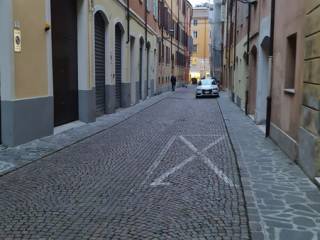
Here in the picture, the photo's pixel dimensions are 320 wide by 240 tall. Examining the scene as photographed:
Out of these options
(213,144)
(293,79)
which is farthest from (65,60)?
(293,79)

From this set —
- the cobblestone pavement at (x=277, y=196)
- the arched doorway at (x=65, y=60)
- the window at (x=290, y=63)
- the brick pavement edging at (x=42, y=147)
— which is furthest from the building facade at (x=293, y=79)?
the arched doorway at (x=65, y=60)

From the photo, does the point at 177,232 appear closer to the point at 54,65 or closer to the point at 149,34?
the point at 54,65

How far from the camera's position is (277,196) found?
6.11 meters

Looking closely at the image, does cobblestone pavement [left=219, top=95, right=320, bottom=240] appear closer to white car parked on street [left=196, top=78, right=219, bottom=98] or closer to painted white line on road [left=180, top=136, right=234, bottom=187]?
painted white line on road [left=180, top=136, right=234, bottom=187]

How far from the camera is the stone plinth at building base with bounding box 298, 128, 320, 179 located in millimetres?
6574

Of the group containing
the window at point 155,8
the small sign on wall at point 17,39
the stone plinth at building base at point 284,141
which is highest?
the window at point 155,8

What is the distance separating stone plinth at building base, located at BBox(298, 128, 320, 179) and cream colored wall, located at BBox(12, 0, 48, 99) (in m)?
6.09

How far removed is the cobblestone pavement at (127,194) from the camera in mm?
4824

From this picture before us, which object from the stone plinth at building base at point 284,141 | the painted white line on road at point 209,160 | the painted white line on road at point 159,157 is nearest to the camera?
the painted white line on road at point 209,160

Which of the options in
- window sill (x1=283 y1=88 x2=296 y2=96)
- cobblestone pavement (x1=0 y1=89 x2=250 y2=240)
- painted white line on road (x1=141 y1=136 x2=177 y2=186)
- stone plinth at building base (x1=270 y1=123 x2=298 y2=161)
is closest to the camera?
cobblestone pavement (x1=0 y1=89 x2=250 y2=240)

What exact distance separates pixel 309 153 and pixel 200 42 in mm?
81990

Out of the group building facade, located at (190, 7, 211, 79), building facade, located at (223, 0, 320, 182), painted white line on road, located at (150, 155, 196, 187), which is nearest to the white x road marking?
painted white line on road, located at (150, 155, 196, 187)

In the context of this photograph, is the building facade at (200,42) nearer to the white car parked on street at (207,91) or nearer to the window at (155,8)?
the window at (155,8)

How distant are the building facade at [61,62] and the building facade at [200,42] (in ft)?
201
